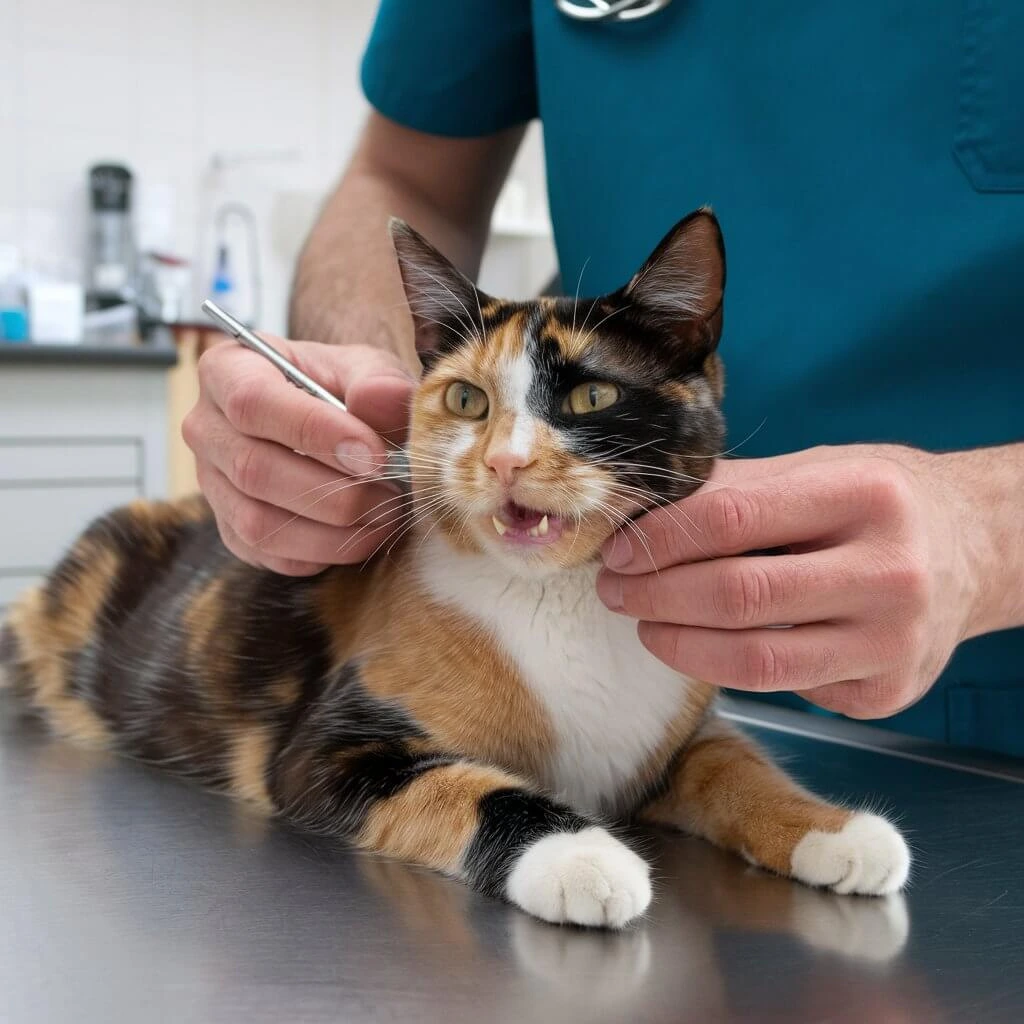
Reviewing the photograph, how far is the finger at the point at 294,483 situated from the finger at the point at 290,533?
14 mm

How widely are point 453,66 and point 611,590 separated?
103 cm

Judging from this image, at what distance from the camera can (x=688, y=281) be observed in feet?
2.94

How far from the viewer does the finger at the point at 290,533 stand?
102 centimetres

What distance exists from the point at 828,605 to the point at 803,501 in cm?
7

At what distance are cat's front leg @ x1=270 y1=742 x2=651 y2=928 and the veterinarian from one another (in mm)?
155

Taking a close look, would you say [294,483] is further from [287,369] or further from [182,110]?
[182,110]

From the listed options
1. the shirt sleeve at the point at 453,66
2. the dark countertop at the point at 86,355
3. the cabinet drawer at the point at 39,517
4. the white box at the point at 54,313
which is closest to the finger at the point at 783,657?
the shirt sleeve at the point at 453,66

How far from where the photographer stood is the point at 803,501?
29.0 inches

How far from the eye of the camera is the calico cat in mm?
832

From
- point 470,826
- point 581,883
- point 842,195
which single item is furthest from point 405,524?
point 842,195

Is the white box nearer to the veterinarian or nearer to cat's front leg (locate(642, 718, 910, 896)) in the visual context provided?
the veterinarian

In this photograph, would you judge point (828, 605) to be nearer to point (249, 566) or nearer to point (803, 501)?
point (803, 501)

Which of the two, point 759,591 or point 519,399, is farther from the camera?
point 519,399

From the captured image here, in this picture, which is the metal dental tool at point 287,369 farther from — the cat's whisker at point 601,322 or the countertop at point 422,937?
the countertop at point 422,937
